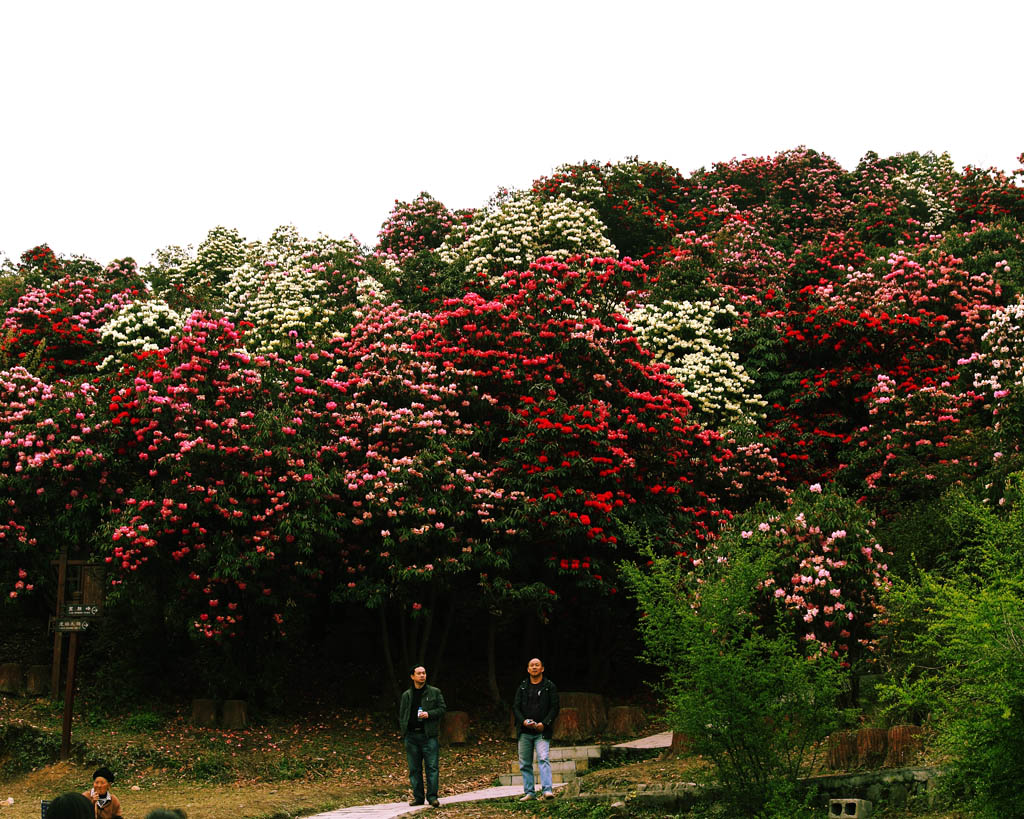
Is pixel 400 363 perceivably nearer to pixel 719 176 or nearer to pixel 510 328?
pixel 510 328

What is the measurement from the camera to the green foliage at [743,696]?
7.65 meters

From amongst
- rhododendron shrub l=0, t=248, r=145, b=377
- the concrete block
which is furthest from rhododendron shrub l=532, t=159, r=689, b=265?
the concrete block

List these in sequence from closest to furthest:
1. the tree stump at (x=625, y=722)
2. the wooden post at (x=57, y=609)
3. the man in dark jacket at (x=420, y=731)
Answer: the man in dark jacket at (x=420, y=731), the wooden post at (x=57, y=609), the tree stump at (x=625, y=722)

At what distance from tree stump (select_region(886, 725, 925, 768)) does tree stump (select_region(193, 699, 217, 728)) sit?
31.9 ft

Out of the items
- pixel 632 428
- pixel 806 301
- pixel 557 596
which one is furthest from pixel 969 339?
pixel 557 596

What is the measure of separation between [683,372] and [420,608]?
843cm

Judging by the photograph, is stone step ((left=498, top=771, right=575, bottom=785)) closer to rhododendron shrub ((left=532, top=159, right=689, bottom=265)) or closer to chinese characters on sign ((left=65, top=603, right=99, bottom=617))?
chinese characters on sign ((left=65, top=603, right=99, bottom=617))

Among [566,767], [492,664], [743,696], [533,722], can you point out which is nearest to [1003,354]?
[492,664]

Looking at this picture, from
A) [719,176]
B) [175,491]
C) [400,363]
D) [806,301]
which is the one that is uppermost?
[719,176]

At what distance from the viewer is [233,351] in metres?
16.6

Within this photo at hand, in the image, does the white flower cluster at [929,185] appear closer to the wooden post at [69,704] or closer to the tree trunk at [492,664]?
the tree trunk at [492,664]

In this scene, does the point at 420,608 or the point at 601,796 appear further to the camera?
the point at 420,608

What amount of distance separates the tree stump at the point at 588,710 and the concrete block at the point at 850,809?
724 cm

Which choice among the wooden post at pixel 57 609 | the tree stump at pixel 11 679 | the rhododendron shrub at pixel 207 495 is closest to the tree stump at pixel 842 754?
the rhododendron shrub at pixel 207 495
